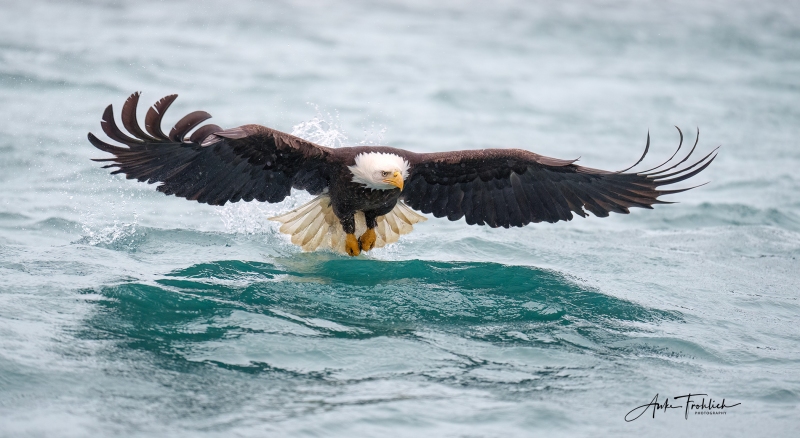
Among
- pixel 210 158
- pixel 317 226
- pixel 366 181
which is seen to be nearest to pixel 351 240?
pixel 317 226

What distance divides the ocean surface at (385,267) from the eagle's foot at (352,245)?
15cm

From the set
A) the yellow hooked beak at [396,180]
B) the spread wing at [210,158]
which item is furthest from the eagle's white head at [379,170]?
the spread wing at [210,158]

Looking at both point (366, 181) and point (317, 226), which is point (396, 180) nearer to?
point (366, 181)

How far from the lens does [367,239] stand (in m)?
7.35

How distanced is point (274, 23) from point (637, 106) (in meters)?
6.81

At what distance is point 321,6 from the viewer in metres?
18.3

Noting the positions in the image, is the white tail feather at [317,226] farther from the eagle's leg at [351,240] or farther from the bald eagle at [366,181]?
the eagle's leg at [351,240]

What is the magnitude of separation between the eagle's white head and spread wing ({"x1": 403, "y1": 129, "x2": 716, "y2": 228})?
12.1 inches

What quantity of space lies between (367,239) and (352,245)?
153 mm

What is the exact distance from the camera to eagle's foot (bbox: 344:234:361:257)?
727cm

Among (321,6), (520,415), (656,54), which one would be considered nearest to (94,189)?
(520,415)

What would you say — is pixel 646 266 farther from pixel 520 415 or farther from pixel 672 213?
pixel 520 415

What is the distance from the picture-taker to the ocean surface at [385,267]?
4656mm

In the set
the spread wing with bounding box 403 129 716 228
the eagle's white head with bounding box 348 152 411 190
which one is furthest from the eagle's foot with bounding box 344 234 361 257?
the eagle's white head with bounding box 348 152 411 190
